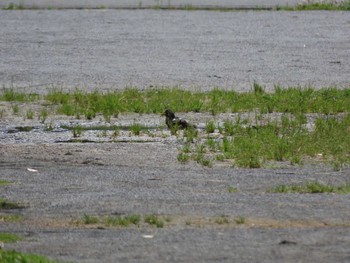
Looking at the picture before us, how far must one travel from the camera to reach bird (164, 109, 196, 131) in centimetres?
1375

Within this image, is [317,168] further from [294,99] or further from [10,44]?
[10,44]

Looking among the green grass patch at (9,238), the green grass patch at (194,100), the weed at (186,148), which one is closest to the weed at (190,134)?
the weed at (186,148)

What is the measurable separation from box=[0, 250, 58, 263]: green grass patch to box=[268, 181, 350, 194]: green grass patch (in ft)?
9.58

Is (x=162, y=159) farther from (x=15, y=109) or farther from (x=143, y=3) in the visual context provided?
(x=143, y=3)

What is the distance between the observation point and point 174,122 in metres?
13.8

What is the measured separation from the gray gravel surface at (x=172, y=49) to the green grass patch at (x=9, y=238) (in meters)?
8.77

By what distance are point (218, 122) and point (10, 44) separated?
718cm

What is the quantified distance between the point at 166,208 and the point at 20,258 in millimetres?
1915

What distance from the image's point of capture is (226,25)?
22328 mm

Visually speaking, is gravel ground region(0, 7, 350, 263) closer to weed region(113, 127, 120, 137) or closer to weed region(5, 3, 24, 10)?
weed region(113, 127, 120, 137)

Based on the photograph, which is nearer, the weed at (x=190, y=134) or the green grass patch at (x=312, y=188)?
the green grass patch at (x=312, y=188)

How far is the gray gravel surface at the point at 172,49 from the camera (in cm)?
1755

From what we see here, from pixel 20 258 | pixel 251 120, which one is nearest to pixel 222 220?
pixel 20 258

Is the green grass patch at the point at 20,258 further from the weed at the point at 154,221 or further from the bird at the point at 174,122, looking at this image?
the bird at the point at 174,122
